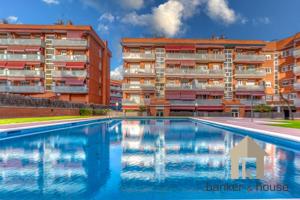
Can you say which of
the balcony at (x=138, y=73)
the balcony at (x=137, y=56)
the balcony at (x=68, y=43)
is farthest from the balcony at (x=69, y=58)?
the balcony at (x=138, y=73)

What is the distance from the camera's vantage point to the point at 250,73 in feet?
143

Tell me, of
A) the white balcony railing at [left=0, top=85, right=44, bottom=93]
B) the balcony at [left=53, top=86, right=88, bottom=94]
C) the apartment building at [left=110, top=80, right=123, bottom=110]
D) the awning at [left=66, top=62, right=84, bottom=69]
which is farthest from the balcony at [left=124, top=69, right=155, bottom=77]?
the apartment building at [left=110, top=80, right=123, bottom=110]

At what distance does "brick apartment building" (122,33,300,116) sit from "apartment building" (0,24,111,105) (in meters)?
8.32

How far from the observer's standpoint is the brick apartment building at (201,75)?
4194 cm

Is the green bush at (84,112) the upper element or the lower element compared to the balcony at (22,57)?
lower

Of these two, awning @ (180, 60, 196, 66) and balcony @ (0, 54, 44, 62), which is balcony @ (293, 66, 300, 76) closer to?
awning @ (180, 60, 196, 66)

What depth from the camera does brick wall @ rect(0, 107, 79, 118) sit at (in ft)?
76.0

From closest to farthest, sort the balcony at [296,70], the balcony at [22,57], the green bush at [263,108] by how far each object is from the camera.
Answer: the green bush at [263,108]
the balcony at [296,70]
the balcony at [22,57]

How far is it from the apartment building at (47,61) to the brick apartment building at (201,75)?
8.32 m

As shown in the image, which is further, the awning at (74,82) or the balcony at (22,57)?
the balcony at (22,57)

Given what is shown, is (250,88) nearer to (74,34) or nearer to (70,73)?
(70,73)

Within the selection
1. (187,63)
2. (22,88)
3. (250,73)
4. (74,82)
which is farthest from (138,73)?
(250,73)

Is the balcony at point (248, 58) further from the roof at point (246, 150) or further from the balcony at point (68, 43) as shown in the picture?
the roof at point (246, 150)

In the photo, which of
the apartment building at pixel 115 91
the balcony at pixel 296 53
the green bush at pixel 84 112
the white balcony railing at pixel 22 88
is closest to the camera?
the green bush at pixel 84 112
